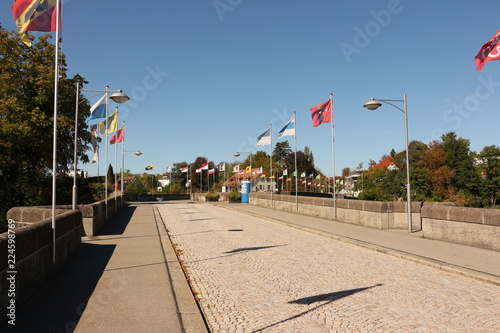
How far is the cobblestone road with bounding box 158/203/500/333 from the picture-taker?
5648 millimetres

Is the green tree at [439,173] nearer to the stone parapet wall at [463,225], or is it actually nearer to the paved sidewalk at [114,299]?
the stone parapet wall at [463,225]

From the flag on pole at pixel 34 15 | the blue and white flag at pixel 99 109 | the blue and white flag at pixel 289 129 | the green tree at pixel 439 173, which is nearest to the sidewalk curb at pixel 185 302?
the flag on pole at pixel 34 15

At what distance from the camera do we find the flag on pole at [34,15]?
9172 mm

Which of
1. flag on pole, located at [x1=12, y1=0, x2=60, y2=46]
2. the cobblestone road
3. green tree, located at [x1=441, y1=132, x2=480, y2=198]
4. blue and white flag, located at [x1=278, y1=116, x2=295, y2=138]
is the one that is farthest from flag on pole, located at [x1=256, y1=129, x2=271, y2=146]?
green tree, located at [x1=441, y1=132, x2=480, y2=198]

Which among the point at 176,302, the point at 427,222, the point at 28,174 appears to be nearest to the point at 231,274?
the point at 176,302

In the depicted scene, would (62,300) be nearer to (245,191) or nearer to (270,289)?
(270,289)

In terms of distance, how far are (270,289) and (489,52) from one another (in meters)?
8.05

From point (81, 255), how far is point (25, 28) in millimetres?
6106

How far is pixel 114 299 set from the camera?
269 inches

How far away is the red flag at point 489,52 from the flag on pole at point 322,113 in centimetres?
1226

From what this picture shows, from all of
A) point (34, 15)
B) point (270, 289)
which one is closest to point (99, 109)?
point (34, 15)

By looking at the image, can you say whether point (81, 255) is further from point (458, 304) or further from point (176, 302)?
point (458, 304)

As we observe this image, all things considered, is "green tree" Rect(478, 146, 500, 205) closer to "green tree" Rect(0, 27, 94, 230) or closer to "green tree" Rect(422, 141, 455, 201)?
"green tree" Rect(422, 141, 455, 201)

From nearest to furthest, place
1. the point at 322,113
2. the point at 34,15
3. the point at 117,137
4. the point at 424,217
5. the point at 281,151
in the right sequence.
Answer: the point at 34,15 < the point at 424,217 < the point at 322,113 < the point at 117,137 < the point at 281,151
